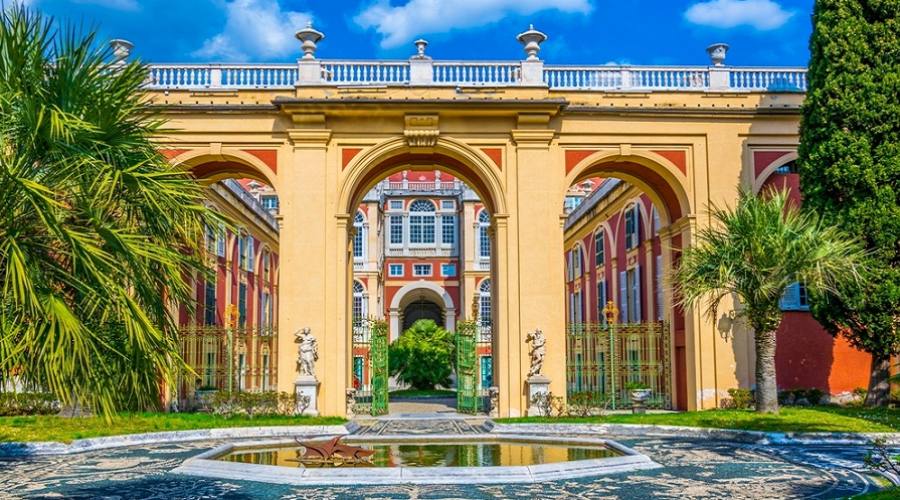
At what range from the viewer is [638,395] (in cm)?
2267

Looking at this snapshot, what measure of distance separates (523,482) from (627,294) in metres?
21.7

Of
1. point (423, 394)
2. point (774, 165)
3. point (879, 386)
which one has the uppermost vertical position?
point (774, 165)

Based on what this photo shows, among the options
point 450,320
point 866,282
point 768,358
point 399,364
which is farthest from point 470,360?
point 450,320

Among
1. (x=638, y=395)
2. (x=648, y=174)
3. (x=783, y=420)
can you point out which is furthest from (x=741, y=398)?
(x=648, y=174)

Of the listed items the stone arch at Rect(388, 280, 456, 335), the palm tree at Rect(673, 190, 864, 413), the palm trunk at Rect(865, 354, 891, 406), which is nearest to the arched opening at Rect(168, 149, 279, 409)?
the palm tree at Rect(673, 190, 864, 413)

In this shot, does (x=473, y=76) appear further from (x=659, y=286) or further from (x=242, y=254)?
(x=242, y=254)

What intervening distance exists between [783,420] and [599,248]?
20.0 m

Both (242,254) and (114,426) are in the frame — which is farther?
(242,254)

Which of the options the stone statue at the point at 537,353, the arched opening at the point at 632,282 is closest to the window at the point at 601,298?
the arched opening at the point at 632,282

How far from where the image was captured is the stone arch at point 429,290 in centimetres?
5281

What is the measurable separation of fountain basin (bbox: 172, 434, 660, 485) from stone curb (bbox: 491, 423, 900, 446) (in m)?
1.80

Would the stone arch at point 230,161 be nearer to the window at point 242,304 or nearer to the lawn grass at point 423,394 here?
the window at point 242,304

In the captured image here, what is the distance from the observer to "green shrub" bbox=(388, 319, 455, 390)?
3894cm

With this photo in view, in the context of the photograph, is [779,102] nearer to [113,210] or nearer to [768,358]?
[768,358]
